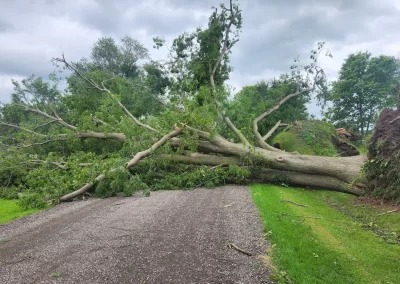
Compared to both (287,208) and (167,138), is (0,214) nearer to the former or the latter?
(167,138)

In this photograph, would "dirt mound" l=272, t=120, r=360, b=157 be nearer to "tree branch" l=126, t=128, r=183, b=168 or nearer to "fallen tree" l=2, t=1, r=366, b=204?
"fallen tree" l=2, t=1, r=366, b=204

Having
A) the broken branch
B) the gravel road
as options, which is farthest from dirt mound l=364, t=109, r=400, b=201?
the broken branch

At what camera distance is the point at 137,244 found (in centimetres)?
531

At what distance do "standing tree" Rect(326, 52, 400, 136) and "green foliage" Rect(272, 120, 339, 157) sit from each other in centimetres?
918

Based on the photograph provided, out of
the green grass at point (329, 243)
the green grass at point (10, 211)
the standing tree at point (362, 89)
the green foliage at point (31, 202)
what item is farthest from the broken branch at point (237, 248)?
the standing tree at point (362, 89)

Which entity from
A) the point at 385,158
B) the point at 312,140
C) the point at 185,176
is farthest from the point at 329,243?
the point at 312,140

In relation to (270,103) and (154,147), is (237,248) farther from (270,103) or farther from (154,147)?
(270,103)

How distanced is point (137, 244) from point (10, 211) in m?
5.68

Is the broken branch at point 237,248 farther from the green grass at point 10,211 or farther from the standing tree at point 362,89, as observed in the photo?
the standing tree at point 362,89

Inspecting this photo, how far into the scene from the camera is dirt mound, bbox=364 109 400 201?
816 cm

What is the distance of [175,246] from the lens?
17.0 feet

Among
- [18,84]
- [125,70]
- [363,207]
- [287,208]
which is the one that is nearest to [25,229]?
[287,208]

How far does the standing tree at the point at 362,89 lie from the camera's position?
85.9 feet

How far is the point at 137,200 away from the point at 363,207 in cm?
666
